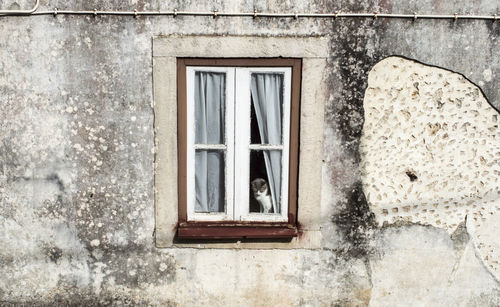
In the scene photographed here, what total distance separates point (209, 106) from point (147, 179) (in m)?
0.76

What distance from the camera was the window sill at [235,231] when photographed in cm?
336

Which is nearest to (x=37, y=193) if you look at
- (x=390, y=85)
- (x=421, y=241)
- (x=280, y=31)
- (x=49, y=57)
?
(x=49, y=57)

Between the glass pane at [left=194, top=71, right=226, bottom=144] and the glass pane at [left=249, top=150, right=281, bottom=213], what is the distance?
13.3 inches

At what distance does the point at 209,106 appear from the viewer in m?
3.39

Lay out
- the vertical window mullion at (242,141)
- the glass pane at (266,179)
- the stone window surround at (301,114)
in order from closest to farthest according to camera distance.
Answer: the stone window surround at (301,114), the vertical window mullion at (242,141), the glass pane at (266,179)

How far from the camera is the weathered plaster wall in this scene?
3240mm

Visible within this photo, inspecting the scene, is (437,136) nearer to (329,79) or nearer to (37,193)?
(329,79)

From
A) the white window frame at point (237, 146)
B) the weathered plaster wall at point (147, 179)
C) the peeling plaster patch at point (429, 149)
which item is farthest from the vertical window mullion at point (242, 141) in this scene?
the peeling plaster patch at point (429, 149)

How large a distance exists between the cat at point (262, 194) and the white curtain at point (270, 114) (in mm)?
44

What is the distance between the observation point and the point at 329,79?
330cm

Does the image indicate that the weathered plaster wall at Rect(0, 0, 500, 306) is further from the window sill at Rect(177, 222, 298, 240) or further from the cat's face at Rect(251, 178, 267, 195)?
the cat's face at Rect(251, 178, 267, 195)

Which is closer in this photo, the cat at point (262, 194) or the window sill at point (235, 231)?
the window sill at point (235, 231)

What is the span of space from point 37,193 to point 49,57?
1.07 meters

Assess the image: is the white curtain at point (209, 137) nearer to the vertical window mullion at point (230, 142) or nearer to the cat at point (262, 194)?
the vertical window mullion at point (230, 142)
